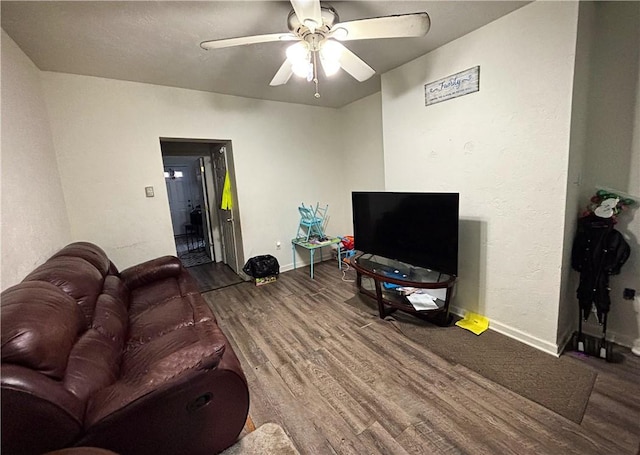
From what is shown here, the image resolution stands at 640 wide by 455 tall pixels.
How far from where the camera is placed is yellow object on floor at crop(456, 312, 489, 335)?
2.31 metres

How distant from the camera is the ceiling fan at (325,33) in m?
1.40

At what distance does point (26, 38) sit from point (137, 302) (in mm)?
2100

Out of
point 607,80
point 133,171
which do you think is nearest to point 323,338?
point 133,171

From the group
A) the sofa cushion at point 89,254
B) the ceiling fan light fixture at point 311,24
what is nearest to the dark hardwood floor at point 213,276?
the sofa cushion at point 89,254

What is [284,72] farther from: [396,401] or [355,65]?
[396,401]

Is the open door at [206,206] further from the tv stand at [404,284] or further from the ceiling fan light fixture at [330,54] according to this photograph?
the ceiling fan light fixture at [330,54]

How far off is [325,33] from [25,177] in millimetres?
2236

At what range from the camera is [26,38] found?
6.25 feet

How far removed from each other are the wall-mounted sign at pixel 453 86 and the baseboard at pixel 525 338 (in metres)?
1.99

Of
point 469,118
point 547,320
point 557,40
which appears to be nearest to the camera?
point 557,40

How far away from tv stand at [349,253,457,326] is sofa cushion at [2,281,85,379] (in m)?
2.11

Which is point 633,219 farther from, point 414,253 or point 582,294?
point 414,253

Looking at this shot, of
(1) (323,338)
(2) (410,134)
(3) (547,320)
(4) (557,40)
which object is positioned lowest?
(1) (323,338)

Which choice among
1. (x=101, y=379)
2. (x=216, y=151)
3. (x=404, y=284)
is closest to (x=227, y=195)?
(x=216, y=151)
